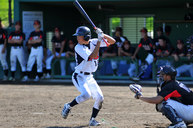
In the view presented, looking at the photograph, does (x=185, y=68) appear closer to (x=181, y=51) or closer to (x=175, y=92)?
(x=181, y=51)

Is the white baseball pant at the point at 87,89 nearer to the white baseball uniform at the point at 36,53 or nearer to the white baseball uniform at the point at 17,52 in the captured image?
the white baseball uniform at the point at 36,53

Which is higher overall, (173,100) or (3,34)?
(3,34)

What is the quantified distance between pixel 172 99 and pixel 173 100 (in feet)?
0.09

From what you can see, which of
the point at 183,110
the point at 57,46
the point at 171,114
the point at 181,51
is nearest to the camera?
the point at 171,114

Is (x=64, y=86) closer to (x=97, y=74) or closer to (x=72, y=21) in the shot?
(x=97, y=74)

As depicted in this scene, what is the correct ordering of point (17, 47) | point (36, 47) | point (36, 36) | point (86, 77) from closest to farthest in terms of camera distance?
point (86, 77) → point (36, 36) → point (36, 47) → point (17, 47)

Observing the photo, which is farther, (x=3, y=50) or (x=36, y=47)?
(x=3, y=50)

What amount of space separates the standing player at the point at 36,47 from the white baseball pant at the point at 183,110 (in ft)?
22.5

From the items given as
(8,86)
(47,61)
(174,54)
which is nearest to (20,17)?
(47,61)

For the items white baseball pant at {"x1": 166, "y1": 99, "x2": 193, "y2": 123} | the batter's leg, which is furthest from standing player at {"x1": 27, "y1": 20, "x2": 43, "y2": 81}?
white baseball pant at {"x1": 166, "y1": 99, "x2": 193, "y2": 123}

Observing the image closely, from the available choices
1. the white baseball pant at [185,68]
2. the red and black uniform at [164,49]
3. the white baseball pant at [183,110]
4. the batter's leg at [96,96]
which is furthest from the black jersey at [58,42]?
the white baseball pant at [183,110]

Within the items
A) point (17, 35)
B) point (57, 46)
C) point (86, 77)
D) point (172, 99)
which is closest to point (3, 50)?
point (17, 35)

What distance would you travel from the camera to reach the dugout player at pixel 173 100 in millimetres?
5371

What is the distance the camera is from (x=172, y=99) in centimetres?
561
